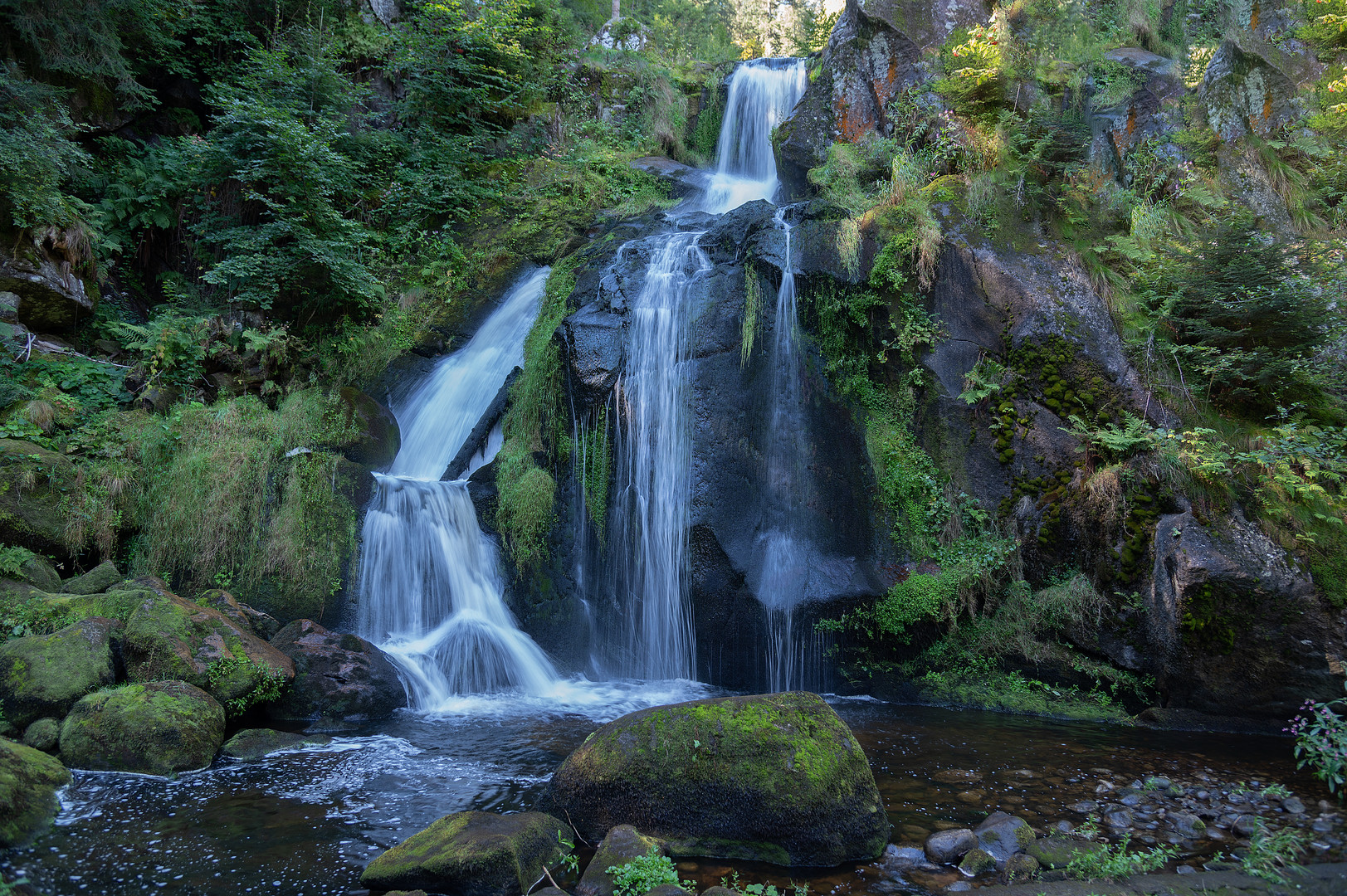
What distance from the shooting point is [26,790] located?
13.5 ft

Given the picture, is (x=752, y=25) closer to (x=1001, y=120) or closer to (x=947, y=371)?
(x=1001, y=120)

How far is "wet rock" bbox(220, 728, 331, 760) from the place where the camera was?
541 centimetres

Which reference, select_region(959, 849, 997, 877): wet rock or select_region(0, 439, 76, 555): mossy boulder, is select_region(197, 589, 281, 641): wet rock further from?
select_region(959, 849, 997, 877): wet rock

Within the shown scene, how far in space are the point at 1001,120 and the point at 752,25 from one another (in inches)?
851

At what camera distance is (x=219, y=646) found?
6.04m

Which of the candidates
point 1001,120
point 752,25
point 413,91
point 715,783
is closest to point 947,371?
point 1001,120

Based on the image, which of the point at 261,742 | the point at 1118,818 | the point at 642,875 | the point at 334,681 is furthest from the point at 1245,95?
the point at 261,742

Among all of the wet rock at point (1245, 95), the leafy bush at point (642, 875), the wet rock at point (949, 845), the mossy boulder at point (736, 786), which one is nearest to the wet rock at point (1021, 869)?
the wet rock at point (949, 845)

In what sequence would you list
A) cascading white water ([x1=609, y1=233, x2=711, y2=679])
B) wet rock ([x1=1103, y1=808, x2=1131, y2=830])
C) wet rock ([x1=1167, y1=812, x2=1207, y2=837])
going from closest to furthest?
wet rock ([x1=1167, y1=812, x2=1207, y2=837]), wet rock ([x1=1103, y1=808, x2=1131, y2=830]), cascading white water ([x1=609, y1=233, x2=711, y2=679])

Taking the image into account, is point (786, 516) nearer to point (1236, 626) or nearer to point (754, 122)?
point (1236, 626)

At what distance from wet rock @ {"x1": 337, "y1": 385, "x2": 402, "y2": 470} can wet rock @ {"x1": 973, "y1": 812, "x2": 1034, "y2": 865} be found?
839cm

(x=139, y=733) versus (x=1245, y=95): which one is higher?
(x=1245, y=95)

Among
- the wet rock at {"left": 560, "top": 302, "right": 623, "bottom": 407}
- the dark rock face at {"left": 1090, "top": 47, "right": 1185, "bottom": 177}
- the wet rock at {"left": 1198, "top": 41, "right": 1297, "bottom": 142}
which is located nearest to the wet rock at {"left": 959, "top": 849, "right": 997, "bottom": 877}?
the wet rock at {"left": 560, "top": 302, "right": 623, "bottom": 407}

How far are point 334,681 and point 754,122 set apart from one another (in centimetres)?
1368
